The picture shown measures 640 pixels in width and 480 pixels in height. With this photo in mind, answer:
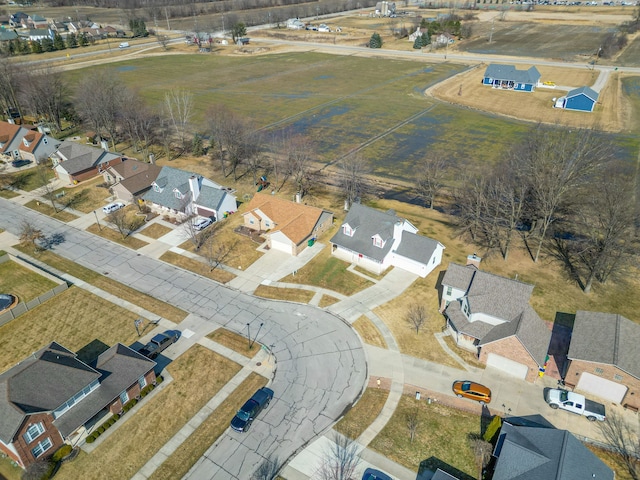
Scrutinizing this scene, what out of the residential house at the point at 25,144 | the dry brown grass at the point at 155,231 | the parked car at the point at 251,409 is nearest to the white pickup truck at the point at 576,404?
→ the parked car at the point at 251,409

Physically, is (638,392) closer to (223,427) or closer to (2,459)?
(223,427)

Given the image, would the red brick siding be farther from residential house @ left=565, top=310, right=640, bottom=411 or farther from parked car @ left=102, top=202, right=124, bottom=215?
residential house @ left=565, top=310, right=640, bottom=411

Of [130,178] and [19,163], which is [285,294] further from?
[19,163]

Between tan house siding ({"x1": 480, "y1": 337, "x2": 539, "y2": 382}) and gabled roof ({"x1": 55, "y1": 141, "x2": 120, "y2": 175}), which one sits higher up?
gabled roof ({"x1": 55, "y1": 141, "x2": 120, "y2": 175})

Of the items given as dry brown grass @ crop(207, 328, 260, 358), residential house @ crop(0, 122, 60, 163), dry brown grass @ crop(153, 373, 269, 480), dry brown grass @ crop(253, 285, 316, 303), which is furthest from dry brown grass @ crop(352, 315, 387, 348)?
residential house @ crop(0, 122, 60, 163)

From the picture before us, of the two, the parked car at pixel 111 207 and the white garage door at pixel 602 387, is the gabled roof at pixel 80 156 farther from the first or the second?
the white garage door at pixel 602 387

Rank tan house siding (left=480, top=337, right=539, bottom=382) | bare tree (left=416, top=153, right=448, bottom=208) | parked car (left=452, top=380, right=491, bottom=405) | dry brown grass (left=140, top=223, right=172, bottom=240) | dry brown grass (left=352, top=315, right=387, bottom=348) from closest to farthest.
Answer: parked car (left=452, top=380, right=491, bottom=405) < tan house siding (left=480, top=337, right=539, bottom=382) < dry brown grass (left=352, top=315, right=387, bottom=348) < dry brown grass (left=140, top=223, right=172, bottom=240) < bare tree (left=416, top=153, right=448, bottom=208)

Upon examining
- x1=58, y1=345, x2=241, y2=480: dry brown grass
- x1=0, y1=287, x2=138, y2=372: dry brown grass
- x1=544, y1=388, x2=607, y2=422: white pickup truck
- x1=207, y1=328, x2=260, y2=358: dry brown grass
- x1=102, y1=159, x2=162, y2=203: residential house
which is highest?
x1=102, y1=159, x2=162, y2=203: residential house

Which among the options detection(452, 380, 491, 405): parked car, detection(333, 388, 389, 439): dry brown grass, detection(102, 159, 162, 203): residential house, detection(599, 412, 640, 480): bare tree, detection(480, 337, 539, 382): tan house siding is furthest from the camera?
detection(102, 159, 162, 203): residential house
